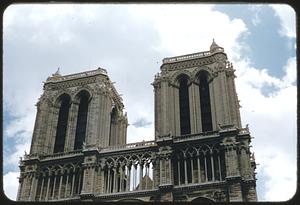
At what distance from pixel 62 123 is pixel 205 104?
586 inches

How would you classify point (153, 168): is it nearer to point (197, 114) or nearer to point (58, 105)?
point (197, 114)

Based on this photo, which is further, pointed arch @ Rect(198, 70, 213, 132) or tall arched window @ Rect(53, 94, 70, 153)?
tall arched window @ Rect(53, 94, 70, 153)

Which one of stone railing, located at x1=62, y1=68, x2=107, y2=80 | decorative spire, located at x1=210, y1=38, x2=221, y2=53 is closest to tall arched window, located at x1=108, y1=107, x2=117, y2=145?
stone railing, located at x1=62, y1=68, x2=107, y2=80

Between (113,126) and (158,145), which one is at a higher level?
(113,126)

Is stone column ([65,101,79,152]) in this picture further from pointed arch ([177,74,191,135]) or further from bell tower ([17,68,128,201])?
pointed arch ([177,74,191,135])

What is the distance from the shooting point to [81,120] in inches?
1780

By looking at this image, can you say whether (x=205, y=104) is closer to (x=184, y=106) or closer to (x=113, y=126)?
(x=184, y=106)

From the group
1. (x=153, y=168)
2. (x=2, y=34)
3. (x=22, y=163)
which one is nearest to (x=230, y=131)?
(x=153, y=168)

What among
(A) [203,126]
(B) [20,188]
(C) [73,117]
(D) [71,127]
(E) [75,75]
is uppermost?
(E) [75,75]

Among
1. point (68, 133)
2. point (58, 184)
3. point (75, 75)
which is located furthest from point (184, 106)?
point (75, 75)

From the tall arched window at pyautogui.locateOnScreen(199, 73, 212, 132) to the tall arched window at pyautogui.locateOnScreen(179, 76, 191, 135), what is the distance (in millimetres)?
1347

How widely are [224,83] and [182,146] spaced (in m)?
7.40

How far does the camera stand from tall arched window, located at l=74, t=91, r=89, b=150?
43.5 m

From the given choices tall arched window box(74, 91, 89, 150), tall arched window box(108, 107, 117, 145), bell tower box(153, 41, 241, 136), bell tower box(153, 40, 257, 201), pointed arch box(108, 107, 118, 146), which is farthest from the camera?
pointed arch box(108, 107, 118, 146)
